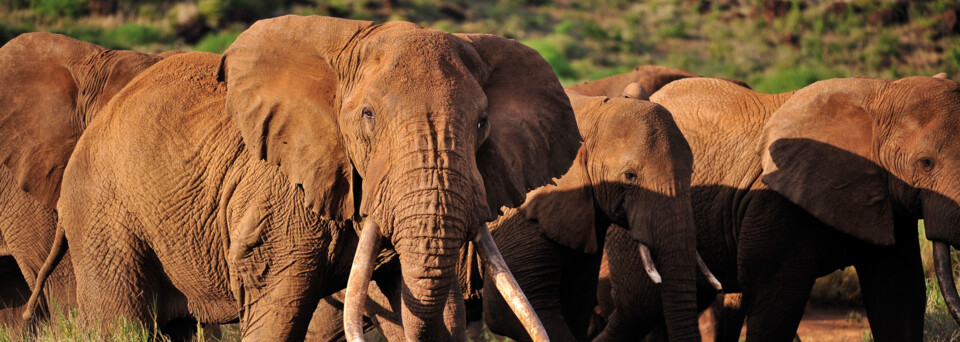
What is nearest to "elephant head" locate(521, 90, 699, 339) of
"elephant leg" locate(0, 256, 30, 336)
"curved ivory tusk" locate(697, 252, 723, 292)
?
"curved ivory tusk" locate(697, 252, 723, 292)

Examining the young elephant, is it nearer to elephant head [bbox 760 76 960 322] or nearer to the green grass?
elephant head [bbox 760 76 960 322]

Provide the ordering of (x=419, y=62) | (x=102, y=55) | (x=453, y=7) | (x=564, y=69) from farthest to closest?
(x=453, y=7)
(x=564, y=69)
(x=102, y=55)
(x=419, y=62)

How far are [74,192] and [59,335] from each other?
2.48 ft

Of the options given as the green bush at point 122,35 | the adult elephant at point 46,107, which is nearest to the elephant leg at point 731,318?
the adult elephant at point 46,107

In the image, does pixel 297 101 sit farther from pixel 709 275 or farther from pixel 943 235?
pixel 943 235

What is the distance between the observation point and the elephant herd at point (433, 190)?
4.01 meters

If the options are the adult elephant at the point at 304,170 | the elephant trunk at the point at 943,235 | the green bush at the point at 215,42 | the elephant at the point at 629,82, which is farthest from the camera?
the green bush at the point at 215,42

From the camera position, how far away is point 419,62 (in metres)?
4.04

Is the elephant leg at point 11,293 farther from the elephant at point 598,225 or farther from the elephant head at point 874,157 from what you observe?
the elephant head at point 874,157

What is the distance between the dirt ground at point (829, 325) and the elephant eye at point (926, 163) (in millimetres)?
2785

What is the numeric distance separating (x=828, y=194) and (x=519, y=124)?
9.40ft

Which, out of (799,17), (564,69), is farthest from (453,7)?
(799,17)

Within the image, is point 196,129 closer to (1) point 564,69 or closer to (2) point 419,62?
(2) point 419,62

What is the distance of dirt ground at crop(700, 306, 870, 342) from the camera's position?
9055 millimetres
